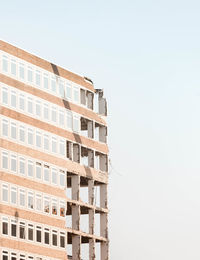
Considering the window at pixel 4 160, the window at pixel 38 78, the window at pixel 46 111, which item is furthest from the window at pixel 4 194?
the window at pixel 38 78


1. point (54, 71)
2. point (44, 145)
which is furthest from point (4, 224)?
point (54, 71)

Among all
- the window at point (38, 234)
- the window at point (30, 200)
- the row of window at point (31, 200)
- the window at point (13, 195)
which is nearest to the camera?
the row of window at point (31, 200)

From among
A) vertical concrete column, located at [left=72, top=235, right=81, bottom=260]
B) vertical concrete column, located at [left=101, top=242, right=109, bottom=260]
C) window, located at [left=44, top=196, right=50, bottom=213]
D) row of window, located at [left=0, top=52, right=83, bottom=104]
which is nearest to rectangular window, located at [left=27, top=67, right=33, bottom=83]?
row of window, located at [left=0, top=52, right=83, bottom=104]

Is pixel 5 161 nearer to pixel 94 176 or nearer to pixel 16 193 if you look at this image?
pixel 16 193

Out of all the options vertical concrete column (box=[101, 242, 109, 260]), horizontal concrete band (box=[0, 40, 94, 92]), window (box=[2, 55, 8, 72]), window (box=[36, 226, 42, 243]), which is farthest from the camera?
vertical concrete column (box=[101, 242, 109, 260])

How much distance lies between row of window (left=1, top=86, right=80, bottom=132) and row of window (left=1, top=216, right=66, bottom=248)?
40.4 feet

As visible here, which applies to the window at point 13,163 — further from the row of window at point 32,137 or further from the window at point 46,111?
the window at point 46,111

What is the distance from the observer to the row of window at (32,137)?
13425 centimetres

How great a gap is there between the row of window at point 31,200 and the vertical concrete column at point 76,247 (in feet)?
16.4

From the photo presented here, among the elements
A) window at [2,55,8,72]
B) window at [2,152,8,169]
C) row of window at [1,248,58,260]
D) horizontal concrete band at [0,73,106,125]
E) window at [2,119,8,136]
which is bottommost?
row of window at [1,248,58,260]

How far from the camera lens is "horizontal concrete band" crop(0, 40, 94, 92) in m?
136

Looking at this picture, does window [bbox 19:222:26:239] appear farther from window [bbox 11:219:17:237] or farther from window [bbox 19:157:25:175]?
window [bbox 19:157:25:175]

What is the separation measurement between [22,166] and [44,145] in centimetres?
578

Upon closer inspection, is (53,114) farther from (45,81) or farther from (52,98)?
(45,81)
